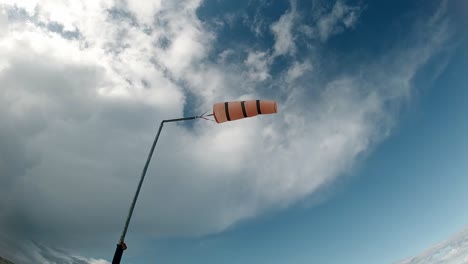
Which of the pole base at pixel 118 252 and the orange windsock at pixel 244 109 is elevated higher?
the orange windsock at pixel 244 109

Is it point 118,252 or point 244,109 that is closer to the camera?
point 118,252

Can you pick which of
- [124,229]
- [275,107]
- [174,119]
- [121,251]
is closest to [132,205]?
[124,229]

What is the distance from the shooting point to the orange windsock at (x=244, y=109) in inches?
404

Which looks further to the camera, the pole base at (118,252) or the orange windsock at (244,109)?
the orange windsock at (244,109)

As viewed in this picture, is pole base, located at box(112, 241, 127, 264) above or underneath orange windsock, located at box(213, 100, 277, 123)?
underneath

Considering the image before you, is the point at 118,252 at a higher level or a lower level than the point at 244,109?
lower

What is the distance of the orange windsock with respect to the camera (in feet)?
33.7

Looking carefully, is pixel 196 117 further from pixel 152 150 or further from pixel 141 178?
pixel 141 178

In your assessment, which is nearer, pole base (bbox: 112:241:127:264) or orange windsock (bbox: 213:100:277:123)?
pole base (bbox: 112:241:127:264)

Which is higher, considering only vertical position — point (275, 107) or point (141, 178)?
point (275, 107)

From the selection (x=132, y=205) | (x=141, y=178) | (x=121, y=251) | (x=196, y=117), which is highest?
(x=196, y=117)

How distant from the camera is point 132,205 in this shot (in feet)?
30.8

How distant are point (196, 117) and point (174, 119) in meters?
0.91

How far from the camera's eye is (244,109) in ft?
33.8
